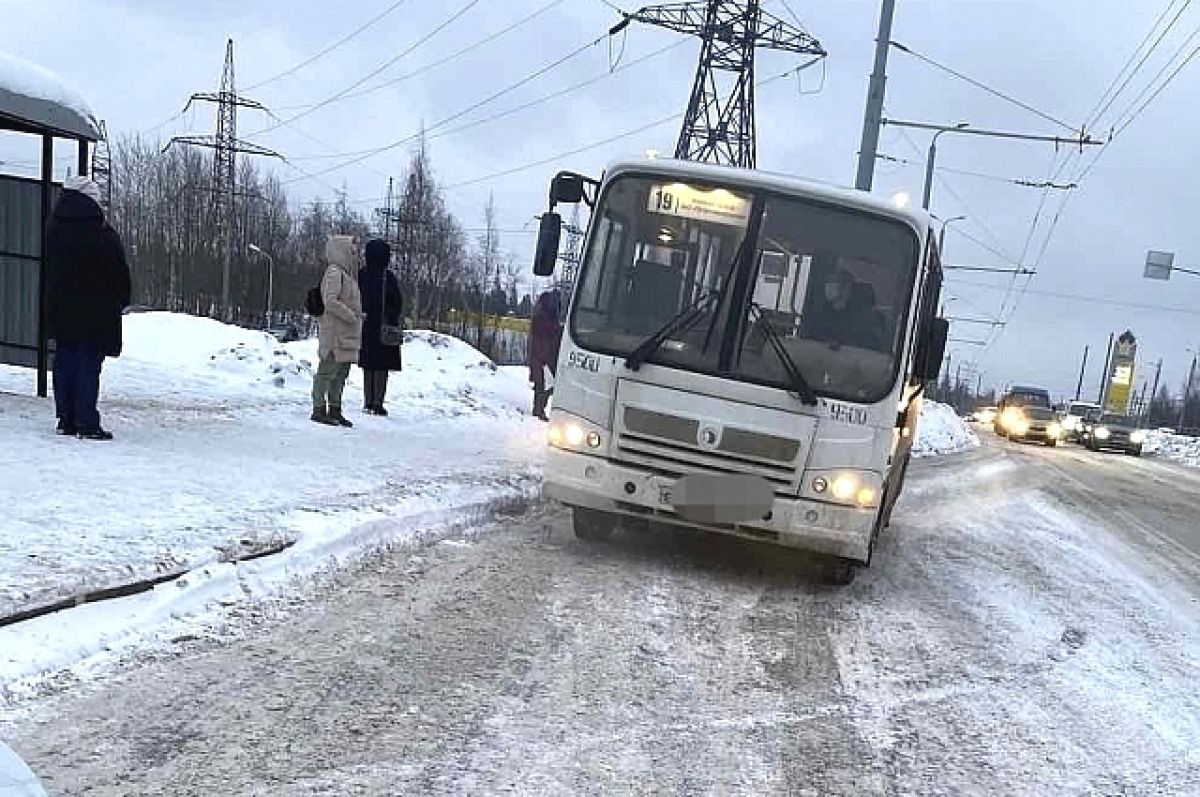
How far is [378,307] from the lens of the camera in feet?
38.7

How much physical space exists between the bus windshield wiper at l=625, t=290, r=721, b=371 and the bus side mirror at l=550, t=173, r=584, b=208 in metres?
1.31

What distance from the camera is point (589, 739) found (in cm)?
382

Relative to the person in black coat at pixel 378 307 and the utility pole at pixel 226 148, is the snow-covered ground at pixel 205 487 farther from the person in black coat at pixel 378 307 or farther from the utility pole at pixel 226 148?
the utility pole at pixel 226 148

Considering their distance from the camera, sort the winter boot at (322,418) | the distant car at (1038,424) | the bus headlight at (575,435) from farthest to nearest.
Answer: the distant car at (1038,424)
the winter boot at (322,418)
the bus headlight at (575,435)

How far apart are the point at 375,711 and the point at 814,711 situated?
1943 millimetres

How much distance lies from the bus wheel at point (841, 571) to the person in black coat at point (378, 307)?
6.72m

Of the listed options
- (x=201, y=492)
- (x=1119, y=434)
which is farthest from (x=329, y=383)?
(x=1119, y=434)

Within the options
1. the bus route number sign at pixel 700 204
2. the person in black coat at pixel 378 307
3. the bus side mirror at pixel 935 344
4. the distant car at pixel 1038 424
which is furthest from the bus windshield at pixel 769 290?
the distant car at pixel 1038 424

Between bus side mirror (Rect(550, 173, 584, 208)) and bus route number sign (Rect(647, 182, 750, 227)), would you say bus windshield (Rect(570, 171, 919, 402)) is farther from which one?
bus side mirror (Rect(550, 173, 584, 208))

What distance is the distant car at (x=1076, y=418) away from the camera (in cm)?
4191

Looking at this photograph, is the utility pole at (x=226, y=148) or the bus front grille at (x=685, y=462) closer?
the bus front grille at (x=685, y=462)

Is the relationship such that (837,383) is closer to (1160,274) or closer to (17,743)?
(17,743)

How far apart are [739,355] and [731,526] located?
1.14 m

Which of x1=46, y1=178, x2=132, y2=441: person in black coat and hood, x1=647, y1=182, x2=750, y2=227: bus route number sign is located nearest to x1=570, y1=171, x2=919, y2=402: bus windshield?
x1=647, y1=182, x2=750, y2=227: bus route number sign
